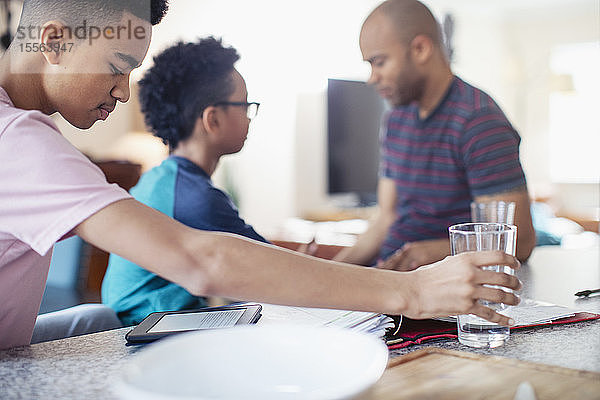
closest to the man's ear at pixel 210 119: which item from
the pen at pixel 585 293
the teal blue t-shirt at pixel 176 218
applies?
the teal blue t-shirt at pixel 176 218

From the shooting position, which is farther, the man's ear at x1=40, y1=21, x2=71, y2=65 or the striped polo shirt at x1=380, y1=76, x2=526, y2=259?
the striped polo shirt at x1=380, y1=76, x2=526, y2=259

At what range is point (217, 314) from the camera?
108 centimetres

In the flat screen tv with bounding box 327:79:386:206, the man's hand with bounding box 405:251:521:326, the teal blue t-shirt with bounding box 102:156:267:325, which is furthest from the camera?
the flat screen tv with bounding box 327:79:386:206

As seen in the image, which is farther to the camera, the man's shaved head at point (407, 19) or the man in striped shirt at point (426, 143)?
the man's shaved head at point (407, 19)

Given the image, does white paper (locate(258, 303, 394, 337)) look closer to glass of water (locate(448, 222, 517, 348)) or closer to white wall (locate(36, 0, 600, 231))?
glass of water (locate(448, 222, 517, 348))

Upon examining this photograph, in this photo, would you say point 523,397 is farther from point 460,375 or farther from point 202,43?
point 202,43

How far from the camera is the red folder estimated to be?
0.96 metres

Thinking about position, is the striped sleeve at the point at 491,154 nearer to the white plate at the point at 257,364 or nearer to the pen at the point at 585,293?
the pen at the point at 585,293

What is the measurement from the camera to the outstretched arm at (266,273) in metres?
0.81

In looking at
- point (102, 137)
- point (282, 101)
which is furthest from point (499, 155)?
point (282, 101)

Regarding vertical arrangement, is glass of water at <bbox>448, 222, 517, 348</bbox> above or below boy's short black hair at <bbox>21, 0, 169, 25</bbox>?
below

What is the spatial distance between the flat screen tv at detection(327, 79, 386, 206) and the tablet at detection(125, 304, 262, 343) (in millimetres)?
3648

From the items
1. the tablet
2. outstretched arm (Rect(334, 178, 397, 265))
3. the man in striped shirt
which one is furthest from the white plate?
outstretched arm (Rect(334, 178, 397, 265))

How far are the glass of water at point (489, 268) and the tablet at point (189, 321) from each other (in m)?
0.32
